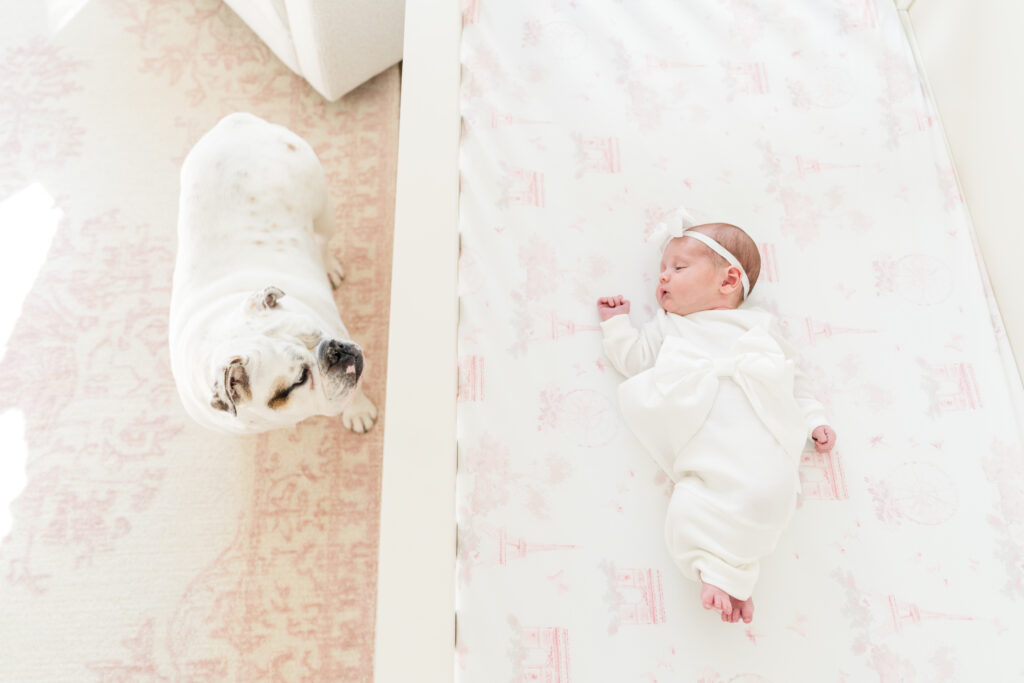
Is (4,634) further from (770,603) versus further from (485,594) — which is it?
(770,603)

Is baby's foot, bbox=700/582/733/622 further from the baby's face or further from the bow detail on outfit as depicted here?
the baby's face

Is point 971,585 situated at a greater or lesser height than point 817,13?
lesser

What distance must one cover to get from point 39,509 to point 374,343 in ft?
2.47

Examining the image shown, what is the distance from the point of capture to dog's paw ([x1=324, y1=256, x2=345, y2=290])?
5.22 feet

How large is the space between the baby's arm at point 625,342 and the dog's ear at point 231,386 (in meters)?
0.52

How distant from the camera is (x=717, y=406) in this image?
1.04m

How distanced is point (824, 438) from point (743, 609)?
0.91 ft

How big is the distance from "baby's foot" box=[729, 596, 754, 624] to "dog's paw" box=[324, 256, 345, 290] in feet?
3.49

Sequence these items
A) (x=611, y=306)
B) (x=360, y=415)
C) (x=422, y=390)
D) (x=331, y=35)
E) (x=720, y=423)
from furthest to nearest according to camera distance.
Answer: (x=331, y=35)
(x=360, y=415)
(x=611, y=306)
(x=720, y=423)
(x=422, y=390)

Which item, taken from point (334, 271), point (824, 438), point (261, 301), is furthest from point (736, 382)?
point (334, 271)

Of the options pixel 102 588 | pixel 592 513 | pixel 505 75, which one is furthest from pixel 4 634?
pixel 505 75

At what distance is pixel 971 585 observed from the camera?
0.98m

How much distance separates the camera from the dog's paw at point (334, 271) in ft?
5.22

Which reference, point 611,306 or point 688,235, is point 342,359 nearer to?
point 611,306
